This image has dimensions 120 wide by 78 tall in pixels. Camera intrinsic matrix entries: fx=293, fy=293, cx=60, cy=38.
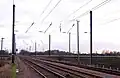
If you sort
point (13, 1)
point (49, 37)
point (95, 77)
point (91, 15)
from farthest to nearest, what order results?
point (49, 37)
point (91, 15)
point (13, 1)
point (95, 77)

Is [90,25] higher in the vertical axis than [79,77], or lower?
higher

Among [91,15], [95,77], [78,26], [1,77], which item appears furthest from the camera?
[78,26]

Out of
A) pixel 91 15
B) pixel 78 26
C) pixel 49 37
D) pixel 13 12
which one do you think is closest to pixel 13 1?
pixel 13 12

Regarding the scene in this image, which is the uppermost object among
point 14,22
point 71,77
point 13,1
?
point 13,1

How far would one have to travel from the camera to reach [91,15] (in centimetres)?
5872

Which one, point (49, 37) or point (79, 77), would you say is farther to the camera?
point (49, 37)

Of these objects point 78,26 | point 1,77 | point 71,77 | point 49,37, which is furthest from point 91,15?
point 49,37

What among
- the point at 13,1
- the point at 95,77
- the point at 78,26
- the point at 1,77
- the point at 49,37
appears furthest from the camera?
the point at 49,37

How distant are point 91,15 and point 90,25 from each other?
2.14 meters

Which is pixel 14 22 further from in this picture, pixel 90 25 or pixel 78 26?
pixel 78 26

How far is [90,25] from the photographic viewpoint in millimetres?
59562

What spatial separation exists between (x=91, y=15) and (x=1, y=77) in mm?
36824

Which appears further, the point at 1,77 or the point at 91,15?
the point at 91,15

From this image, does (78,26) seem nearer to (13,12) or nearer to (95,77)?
(13,12)
